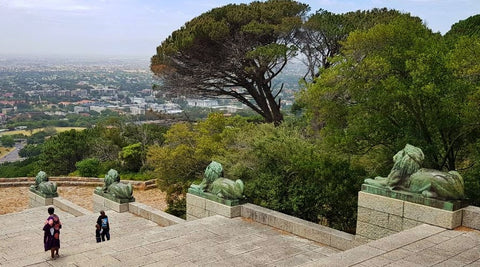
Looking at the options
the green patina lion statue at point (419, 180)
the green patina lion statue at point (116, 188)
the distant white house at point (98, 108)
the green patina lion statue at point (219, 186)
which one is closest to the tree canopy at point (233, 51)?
the green patina lion statue at point (116, 188)

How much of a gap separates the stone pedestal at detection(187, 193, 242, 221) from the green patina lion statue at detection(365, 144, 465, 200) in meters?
3.02

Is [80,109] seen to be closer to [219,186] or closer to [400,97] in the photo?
[219,186]

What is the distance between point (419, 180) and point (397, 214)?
659mm

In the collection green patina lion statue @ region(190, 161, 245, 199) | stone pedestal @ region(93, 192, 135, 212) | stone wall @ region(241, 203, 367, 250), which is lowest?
stone pedestal @ region(93, 192, 135, 212)

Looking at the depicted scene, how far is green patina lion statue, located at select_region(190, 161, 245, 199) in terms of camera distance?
32.4 ft

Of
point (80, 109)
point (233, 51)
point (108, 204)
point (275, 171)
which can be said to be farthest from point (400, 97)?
point (80, 109)

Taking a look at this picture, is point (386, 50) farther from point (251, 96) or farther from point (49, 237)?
point (251, 96)

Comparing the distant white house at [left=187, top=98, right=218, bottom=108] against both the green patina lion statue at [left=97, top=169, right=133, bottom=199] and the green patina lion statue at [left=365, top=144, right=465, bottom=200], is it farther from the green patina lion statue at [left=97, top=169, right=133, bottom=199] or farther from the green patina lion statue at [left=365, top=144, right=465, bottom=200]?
the green patina lion statue at [left=365, top=144, right=465, bottom=200]

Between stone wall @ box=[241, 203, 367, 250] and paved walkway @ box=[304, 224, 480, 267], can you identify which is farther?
stone wall @ box=[241, 203, 367, 250]

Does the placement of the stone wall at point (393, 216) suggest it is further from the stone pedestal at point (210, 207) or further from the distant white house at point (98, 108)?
the distant white house at point (98, 108)

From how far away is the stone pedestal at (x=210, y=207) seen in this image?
971 centimetres

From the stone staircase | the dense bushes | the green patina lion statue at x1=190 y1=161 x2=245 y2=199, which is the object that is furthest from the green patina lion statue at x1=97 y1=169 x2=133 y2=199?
Answer: the dense bushes

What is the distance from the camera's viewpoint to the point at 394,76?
11055mm

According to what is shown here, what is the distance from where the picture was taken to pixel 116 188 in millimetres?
12438
